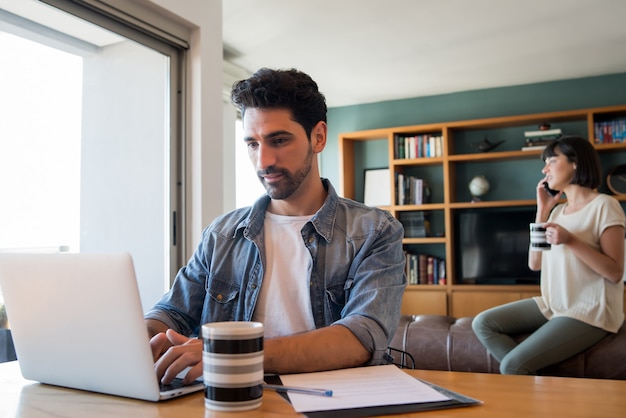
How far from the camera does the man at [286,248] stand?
1.19 meters

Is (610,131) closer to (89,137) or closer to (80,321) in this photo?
(89,137)

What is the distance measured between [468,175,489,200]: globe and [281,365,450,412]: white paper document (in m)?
4.49

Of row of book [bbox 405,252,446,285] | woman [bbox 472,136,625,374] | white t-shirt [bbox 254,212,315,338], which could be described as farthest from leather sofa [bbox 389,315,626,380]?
row of book [bbox 405,252,446,285]

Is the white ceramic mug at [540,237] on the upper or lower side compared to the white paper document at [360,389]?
upper

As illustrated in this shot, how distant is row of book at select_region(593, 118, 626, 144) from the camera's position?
463 centimetres

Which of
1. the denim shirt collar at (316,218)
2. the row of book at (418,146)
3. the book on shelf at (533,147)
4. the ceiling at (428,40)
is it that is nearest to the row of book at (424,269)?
the row of book at (418,146)

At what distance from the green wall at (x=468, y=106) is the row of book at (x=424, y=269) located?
112cm

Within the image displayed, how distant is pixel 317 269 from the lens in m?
1.21

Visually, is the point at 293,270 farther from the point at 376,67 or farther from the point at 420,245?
the point at 420,245

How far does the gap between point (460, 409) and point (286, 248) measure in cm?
66

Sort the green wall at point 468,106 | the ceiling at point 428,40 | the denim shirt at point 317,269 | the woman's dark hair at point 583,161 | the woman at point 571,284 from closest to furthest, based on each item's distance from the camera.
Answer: the denim shirt at point 317,269
the woman at point 571,284
the woman's dark hair at point 583,161
the ceiling at point 428,40
the green wall at point 468,106

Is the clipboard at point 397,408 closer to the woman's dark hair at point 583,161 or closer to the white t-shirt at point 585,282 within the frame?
the white t-shirt at point 585,282

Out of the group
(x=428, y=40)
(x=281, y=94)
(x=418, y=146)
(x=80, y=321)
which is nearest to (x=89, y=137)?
(x=281, y=94)

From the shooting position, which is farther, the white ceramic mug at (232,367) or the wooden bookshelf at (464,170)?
the wooden bookshelf at (464,170)
